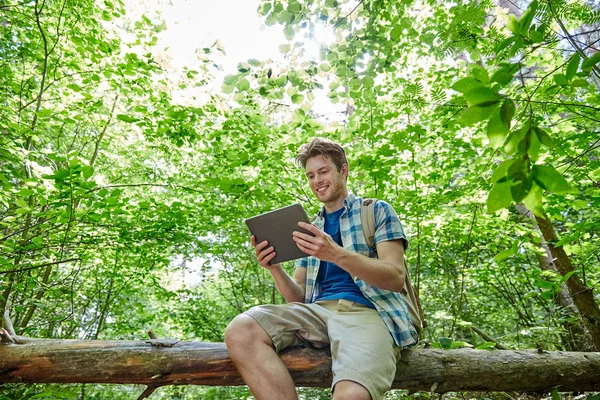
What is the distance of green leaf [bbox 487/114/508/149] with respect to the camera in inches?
31.1

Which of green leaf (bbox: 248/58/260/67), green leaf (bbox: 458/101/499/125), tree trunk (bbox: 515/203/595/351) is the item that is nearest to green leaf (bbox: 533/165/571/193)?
green leaf (bbox: 458/101/499/125)

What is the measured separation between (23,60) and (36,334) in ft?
13.4

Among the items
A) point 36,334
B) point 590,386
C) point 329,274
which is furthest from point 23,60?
point 590,386

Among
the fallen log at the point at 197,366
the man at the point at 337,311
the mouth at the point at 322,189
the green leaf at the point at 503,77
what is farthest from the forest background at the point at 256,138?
the green leaf at the point at 503,77

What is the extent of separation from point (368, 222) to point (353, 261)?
467 mm

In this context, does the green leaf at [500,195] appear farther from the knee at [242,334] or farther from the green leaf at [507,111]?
the knee at [242,334]

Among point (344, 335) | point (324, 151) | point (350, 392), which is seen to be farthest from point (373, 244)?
point (350, 392)

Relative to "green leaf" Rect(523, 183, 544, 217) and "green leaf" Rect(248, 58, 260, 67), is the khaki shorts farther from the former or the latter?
"green leaf" Rect(248, 58, 260, 67)

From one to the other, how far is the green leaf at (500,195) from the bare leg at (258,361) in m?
1.47

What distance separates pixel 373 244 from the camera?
2221 mm

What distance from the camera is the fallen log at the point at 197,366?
7.18 feet

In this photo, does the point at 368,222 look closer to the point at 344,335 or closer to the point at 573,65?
the point at 344,335

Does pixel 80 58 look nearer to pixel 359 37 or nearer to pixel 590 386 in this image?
Answer: pixel 359 37

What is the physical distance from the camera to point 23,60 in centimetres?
440
